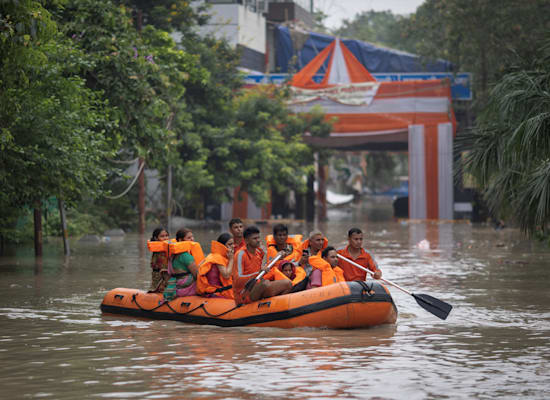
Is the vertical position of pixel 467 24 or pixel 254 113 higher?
pixel 467 24

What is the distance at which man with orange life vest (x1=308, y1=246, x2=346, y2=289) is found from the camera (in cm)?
1327

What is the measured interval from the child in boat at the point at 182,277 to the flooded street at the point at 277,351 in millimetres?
493

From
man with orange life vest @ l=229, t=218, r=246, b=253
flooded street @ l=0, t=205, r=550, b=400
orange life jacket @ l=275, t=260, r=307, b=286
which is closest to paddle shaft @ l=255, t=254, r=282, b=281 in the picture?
orange life jacket @ l=275, t=260, r=307, b=286

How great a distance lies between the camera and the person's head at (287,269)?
13578 mm

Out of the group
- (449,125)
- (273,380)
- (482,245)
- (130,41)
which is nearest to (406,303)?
(273,380)

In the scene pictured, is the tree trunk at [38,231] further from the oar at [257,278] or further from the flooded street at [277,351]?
the oar at [257,278]

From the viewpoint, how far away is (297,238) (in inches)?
552

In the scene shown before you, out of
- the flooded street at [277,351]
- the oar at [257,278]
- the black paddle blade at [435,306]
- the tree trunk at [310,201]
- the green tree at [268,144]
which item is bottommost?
the flooded street at [277,351]

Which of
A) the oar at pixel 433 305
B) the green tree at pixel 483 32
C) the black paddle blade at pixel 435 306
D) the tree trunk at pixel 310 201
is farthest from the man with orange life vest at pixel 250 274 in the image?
the tree trunk at pixel 310 201

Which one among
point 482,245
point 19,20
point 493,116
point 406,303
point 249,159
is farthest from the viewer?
point 249,159

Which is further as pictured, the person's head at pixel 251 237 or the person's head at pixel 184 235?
the person's head at pixel 184 235

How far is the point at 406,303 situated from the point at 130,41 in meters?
10.7

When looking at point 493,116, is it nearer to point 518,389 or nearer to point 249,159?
point 518,389

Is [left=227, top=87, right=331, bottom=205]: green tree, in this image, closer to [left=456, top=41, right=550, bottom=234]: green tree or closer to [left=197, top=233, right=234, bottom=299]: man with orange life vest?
[left=456, top=41, right=550, bottom=234]: green tree
